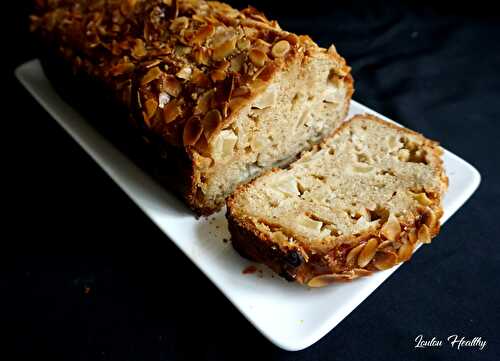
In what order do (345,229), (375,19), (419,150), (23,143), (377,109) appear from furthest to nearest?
(375,19) → (377,109) → (23,143) → (419,150) → (345,229)

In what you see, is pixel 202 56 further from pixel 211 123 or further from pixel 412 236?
pixel 412 236

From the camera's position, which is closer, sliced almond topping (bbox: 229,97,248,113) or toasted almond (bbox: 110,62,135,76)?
sliced almond topping (bbox: 229,97,248,113)

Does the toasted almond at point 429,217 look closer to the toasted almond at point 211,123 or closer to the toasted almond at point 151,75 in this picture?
the toasted almond at point 211,123

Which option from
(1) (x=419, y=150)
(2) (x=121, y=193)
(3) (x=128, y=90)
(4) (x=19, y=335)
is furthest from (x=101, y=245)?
(1) (x=419, y=150)

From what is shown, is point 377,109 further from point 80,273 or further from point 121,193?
point 80,273

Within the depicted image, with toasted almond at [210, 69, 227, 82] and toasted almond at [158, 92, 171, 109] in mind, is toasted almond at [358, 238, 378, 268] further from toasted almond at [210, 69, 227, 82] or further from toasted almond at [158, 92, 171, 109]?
toasted almond at [158, 92, 171, 109]

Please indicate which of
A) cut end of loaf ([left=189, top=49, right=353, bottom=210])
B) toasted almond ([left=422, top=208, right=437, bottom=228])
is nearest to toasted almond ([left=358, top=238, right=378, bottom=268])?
toasted almond ([left=422, top=208, right=437, bottom=228])
